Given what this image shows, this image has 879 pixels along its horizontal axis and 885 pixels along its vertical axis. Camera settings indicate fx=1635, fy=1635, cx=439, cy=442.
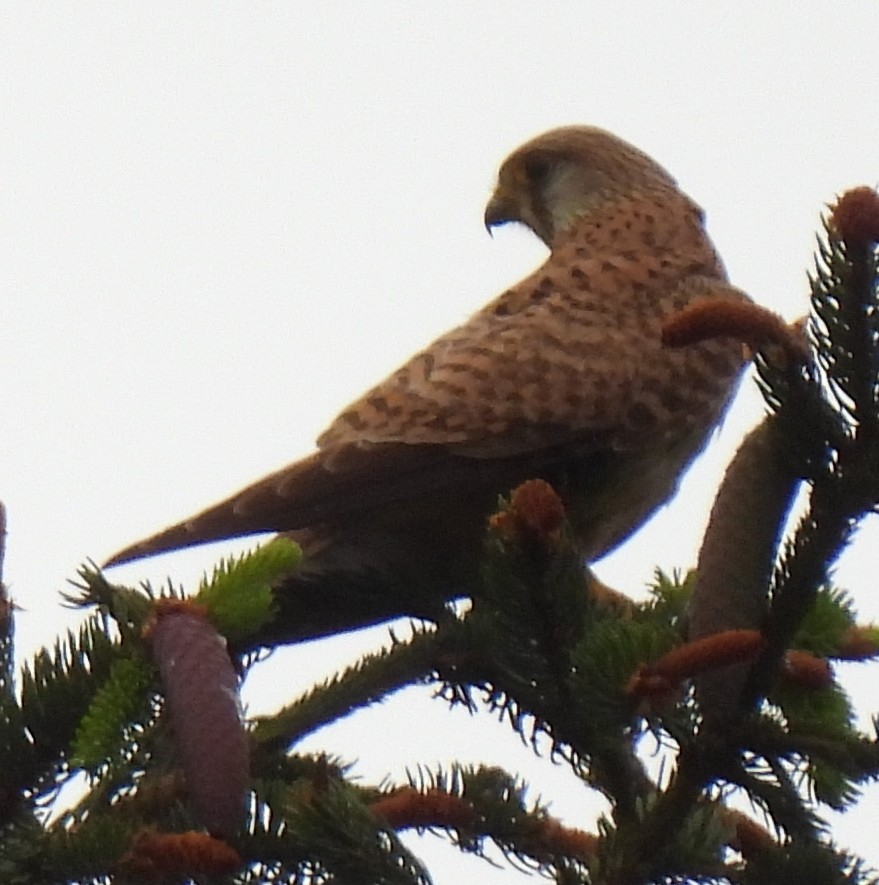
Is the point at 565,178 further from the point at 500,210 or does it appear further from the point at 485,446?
the point at 485,446

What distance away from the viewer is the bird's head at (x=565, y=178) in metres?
4.00

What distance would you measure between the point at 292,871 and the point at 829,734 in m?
0.56

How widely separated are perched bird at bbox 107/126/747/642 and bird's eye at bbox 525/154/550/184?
2.61 ft

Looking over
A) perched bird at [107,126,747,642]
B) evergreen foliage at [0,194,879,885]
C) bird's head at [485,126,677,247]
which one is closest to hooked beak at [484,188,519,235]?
bird's head at [485,126,677,247]

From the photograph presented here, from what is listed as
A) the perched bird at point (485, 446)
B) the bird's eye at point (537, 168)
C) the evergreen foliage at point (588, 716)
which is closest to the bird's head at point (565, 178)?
the bird's eye at point (537, 168)

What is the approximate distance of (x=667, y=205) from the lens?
153 inches

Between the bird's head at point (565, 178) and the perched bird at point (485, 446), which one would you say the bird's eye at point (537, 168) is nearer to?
the bird's head at point (565, 178)

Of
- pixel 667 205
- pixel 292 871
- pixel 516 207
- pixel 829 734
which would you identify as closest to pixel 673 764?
pixel 829 734

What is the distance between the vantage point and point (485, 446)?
2.67 metres

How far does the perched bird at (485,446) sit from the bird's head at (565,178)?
653 millimetres

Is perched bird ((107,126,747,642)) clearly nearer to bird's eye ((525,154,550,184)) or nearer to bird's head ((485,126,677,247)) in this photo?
bird's head ((485,126,677,247))

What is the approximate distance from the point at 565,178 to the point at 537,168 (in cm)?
9

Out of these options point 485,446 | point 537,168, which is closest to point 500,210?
point 537,168

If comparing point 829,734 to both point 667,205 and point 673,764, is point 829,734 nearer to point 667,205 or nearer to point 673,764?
point 673,764
